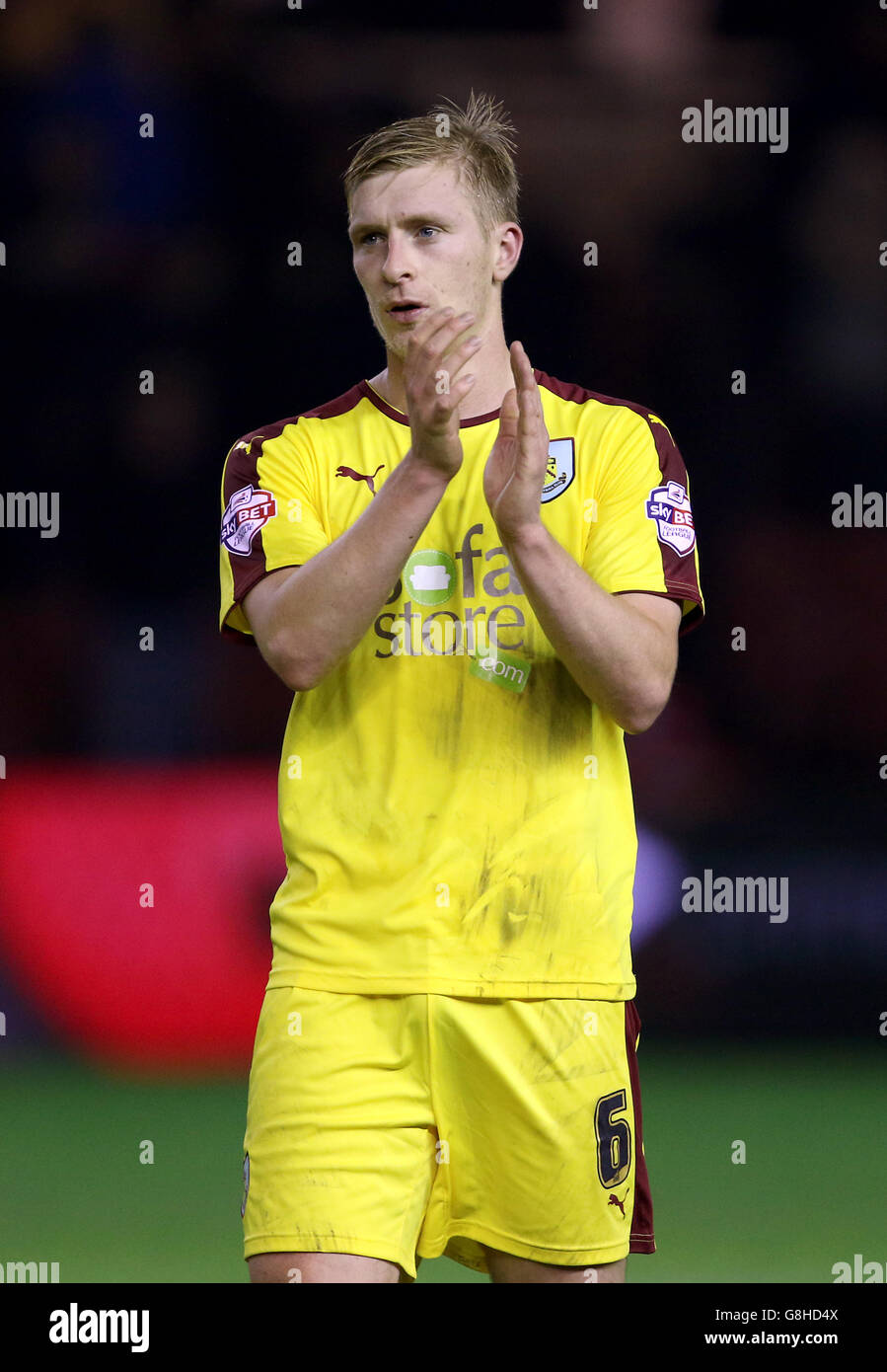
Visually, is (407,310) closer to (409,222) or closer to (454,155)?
(409,222)

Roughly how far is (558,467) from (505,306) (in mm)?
3524

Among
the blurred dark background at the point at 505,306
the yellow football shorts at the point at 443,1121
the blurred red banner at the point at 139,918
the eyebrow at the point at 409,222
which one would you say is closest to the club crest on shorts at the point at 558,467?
the eyebrow at the point at 409,222

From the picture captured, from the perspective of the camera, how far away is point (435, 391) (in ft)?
6.13

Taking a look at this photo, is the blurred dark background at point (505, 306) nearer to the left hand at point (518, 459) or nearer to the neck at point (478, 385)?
the neck at point (478, 385)

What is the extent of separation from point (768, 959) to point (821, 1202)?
120 cm

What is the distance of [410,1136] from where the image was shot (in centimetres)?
196

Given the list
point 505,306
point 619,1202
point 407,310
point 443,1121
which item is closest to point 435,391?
point 407,310

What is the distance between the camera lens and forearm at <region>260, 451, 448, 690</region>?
6.23 feet

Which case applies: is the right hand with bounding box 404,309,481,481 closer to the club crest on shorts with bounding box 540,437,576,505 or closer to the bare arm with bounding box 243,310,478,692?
the bare arm with bounding box 243,310,478,692

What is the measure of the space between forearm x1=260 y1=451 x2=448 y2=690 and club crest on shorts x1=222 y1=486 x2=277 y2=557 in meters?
0.18

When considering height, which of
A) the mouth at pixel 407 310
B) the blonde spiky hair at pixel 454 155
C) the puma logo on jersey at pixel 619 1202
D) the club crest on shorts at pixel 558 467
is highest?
the blonde spiky hair at pixel 454 155

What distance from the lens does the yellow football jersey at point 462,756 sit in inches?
78.3

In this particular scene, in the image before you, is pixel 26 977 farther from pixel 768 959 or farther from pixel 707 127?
pixel 707 127

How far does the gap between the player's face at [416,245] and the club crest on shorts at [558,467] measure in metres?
0.21
